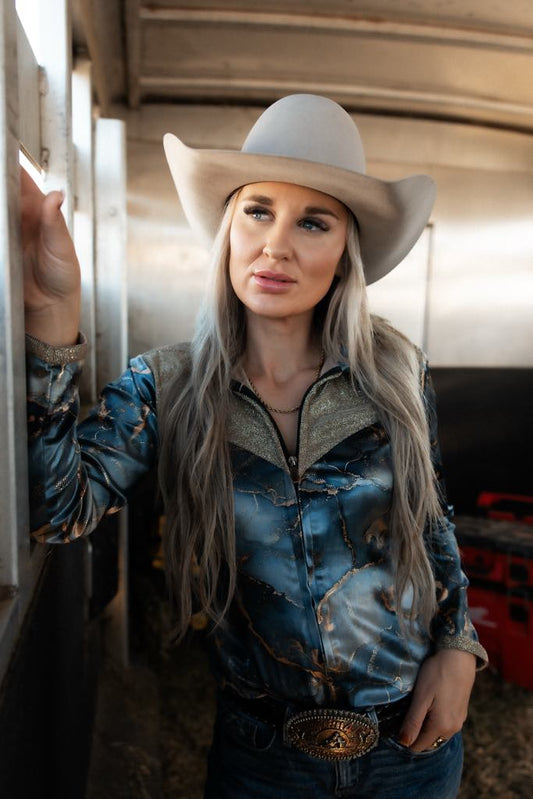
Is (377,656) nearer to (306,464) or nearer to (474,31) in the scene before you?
(306,464)

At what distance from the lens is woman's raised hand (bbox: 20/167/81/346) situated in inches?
38.1

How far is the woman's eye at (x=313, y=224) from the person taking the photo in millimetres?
1378

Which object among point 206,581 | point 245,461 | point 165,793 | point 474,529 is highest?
point 245,461

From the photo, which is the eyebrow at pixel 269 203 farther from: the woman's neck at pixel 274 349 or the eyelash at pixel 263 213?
the woman's neck at pixel 274 349

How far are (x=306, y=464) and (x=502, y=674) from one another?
255cm

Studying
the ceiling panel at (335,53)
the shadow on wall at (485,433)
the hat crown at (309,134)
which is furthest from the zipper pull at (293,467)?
the shadow on wall at (485,433)

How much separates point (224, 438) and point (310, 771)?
599 millimetres

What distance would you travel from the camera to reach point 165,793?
2.63m

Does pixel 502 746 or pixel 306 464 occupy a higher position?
pixel 306 464

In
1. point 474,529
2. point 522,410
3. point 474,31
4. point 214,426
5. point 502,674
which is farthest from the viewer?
Result: point 522,410

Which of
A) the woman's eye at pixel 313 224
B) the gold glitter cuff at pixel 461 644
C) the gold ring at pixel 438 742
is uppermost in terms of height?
the woman's eye at pixel 313 224

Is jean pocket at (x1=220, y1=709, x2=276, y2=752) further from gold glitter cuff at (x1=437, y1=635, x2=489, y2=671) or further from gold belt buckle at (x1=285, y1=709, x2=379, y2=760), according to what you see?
gold glitter cuff at (x1=437, y1=635, x2=489, y2=671)

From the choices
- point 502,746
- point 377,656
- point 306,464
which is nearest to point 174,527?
point 306,464

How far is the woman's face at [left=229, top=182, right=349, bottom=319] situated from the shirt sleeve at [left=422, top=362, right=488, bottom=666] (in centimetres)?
33
